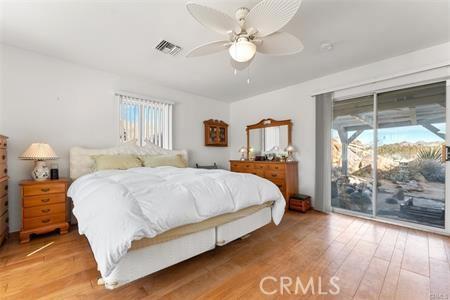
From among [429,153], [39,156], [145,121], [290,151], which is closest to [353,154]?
[429,153]

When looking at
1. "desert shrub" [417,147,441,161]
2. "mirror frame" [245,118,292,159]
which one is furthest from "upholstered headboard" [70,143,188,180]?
"desert shrub" [417,147,441,161]

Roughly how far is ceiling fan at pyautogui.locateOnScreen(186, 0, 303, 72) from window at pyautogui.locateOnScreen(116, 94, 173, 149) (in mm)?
2097

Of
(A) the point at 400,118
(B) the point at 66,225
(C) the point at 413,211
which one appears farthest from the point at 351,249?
(B) the point at 66,225

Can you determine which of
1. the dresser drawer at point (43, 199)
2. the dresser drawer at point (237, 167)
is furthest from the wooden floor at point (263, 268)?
the dresser drawer at point (237, 167)

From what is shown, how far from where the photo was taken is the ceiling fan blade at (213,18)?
1378mm

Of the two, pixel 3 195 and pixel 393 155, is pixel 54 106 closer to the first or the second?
pixel 3 195

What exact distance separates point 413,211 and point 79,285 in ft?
13.0

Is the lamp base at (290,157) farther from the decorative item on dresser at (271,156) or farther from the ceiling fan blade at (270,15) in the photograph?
the ceiling fan blade at (270,15)

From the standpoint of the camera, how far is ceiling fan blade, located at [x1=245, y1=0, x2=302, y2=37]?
1.33 m

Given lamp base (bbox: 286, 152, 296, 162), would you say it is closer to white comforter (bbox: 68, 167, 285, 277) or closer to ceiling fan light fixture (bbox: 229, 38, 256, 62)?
white comforter (bbox: 68, 167, 285, 277)

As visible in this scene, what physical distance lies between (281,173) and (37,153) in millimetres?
3516

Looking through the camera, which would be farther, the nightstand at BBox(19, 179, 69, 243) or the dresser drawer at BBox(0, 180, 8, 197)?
the nightstand at BBox(19, 179, 69, 243)

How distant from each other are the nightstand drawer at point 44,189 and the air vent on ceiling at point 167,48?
2128mm

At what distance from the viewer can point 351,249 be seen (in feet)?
6.86
